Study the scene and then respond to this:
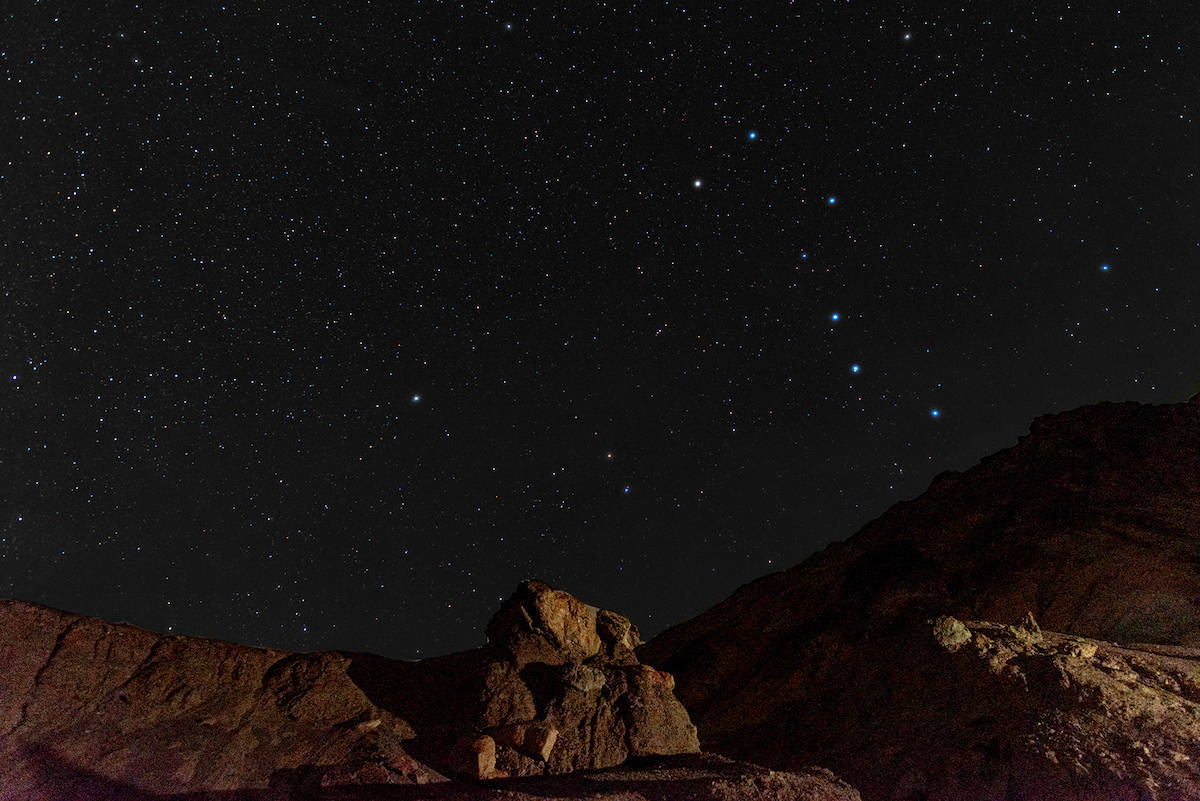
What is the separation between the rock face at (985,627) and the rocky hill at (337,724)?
14.0ft

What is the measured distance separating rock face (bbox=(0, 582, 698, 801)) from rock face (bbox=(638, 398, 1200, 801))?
19.3 feet

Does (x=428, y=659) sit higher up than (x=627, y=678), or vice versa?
(x=428, y=659)

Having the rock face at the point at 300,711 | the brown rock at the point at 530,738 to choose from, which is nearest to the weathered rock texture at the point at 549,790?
the rock face at the point at 300,711

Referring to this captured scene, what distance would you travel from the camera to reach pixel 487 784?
40.0 ft

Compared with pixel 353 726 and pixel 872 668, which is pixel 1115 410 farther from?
pixel 353 726

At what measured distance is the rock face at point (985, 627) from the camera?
46.9ft

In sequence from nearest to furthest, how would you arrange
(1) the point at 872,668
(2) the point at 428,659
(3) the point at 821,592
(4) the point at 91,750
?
(4) the point at 91,750 → (2) the point at 428,659 → (1) the point at 872,668 → (3) the point at 821,592

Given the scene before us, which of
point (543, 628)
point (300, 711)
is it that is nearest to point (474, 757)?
point (300, 711)

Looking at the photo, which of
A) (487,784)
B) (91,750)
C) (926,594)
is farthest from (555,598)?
(926,594)

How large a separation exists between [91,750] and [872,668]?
18454 mm

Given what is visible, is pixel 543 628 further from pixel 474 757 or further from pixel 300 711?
pixel 300 711

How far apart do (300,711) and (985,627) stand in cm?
1714

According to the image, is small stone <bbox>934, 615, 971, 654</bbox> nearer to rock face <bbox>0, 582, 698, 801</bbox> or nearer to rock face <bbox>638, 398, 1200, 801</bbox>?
rock face <bbox>638, 398, 1200, 801</bbox>

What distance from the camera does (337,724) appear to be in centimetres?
1321
